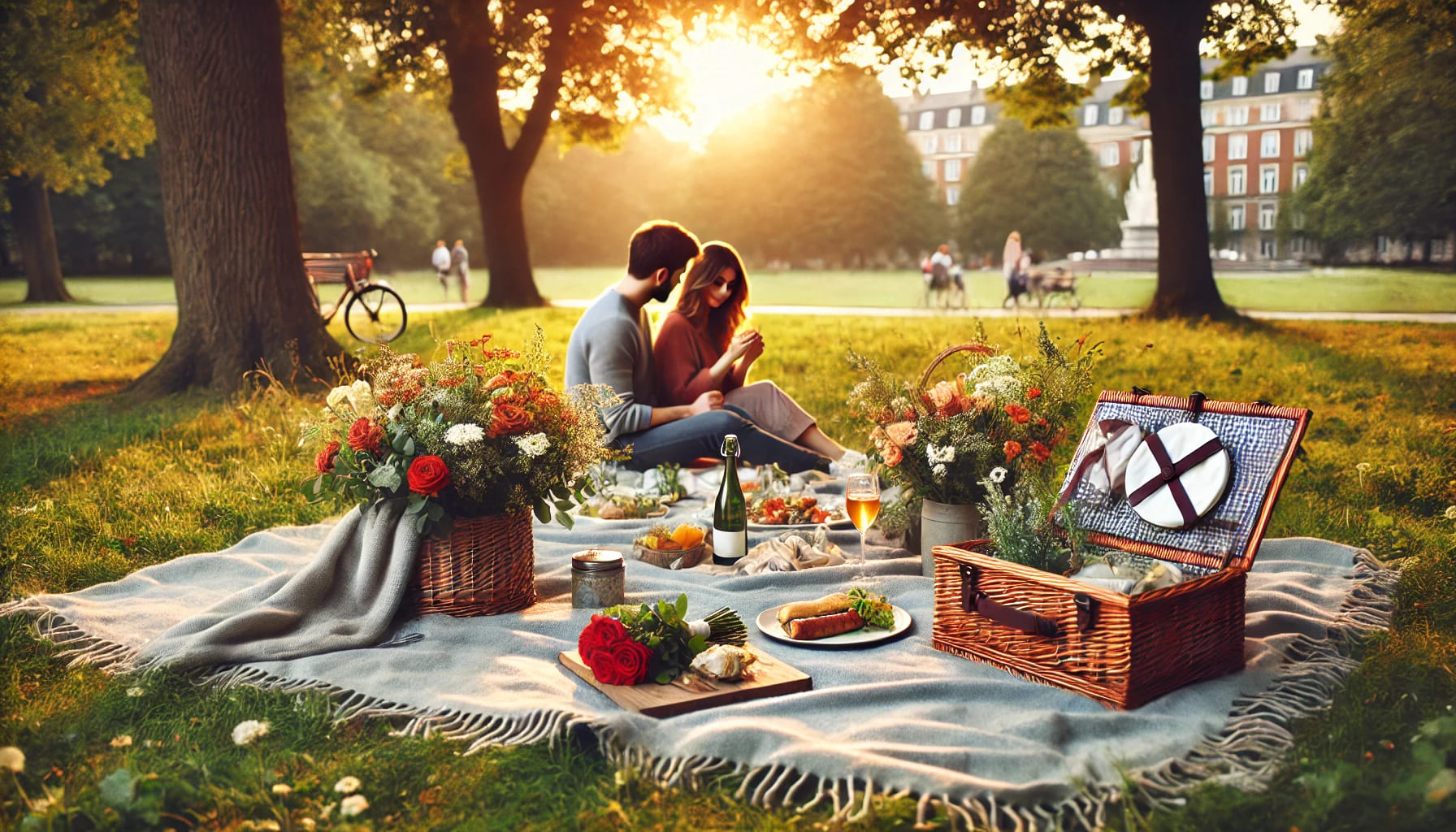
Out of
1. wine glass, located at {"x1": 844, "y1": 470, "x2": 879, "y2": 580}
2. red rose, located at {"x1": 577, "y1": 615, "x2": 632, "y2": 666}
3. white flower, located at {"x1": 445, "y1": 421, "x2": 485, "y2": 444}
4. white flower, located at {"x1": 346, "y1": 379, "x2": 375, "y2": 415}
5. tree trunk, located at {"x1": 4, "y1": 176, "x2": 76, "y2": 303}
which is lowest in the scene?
red rose, located at {"x1": 577, "y1": 615, "x2": 632, "y2": 666}

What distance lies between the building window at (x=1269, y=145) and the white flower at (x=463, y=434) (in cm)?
2251

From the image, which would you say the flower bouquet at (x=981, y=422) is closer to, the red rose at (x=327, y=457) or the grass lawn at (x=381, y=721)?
the grass lawn at (x=381, y=721)

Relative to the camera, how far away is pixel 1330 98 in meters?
19.0

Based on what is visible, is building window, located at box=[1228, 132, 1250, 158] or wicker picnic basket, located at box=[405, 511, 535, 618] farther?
building window, located at box=[1228, 132, 1250, 158]

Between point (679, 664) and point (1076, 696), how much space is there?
1188mm

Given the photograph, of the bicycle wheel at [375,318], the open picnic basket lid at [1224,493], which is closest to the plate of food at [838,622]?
the open picnic basket lid at [1224,493]

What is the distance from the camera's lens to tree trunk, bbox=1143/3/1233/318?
14148 mm

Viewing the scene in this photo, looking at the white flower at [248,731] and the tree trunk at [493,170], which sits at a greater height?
the tree trunk at [493,170]

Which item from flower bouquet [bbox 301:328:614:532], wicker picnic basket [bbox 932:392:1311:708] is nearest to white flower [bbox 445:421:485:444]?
flower bouquet [bbox 301:328:614:532]

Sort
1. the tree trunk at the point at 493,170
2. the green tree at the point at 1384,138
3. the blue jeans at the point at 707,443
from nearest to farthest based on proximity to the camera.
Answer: the blue jeans at the point at 707,443 < the green tree at the point at 1384,138 < the tree trunk at the point at 493,170

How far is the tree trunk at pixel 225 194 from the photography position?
8523 millimetres

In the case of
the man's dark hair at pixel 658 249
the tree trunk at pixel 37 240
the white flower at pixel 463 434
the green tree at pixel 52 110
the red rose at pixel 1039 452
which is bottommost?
the red rose at pixel 1039 452

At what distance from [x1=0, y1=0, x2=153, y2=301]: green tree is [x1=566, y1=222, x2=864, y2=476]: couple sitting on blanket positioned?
12.0 meters

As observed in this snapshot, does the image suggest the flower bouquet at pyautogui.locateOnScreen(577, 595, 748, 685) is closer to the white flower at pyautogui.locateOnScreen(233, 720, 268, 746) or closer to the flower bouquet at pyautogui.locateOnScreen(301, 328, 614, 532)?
the flower bouquet at pyautogui.locateOnScreen(301, 328, 614, 532)
